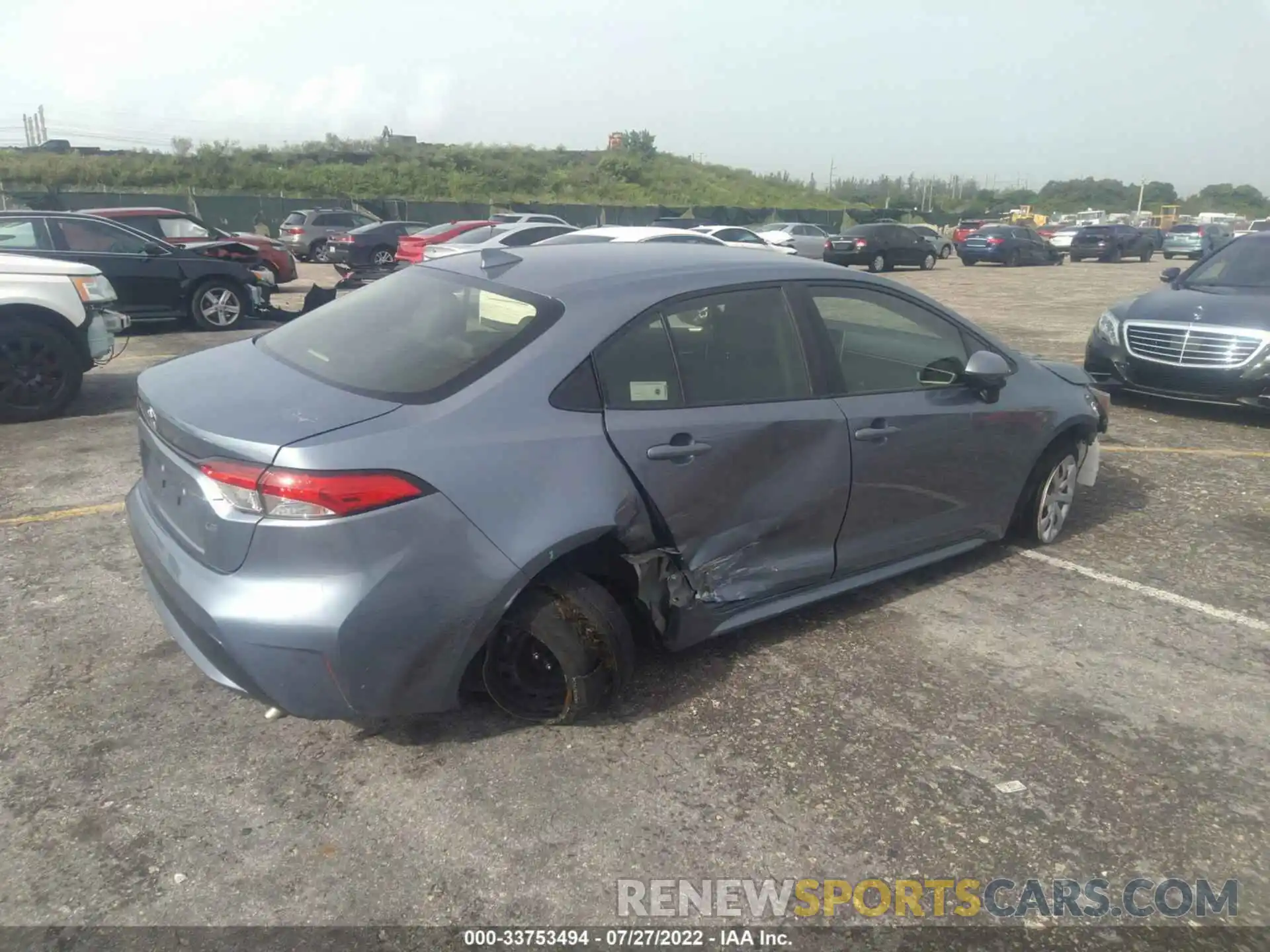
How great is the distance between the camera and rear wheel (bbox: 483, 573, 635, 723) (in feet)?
9.69

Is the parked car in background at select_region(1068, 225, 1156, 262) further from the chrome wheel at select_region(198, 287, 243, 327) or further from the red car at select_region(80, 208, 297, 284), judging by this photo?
the chrome wheel at select_region(198, 287, 243, 327)

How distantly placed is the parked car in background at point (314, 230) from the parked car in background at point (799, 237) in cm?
1130

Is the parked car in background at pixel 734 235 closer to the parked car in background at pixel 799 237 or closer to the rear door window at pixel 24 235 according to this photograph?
the parked car in background at pixel 799 237

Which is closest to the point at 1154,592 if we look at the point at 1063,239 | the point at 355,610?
the point at 355,610

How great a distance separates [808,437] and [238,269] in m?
10.3

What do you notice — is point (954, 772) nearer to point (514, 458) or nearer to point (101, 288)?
point (514, 458)

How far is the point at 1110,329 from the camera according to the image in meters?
8.32

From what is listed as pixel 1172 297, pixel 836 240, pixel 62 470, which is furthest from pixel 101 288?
pixel 836 240

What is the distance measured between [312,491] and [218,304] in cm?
1032

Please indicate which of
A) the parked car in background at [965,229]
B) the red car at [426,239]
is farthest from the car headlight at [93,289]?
the parked car in background at [965,229]

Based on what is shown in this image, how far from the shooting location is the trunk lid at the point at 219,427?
266 centimetres

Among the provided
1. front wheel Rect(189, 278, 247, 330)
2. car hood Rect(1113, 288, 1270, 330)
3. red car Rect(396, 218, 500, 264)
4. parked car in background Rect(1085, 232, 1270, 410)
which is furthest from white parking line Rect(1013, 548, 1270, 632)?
red car Rect(396, 218, 500, 264)

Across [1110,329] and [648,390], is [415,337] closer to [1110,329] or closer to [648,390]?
[648,390]

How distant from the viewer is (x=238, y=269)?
1178cm
